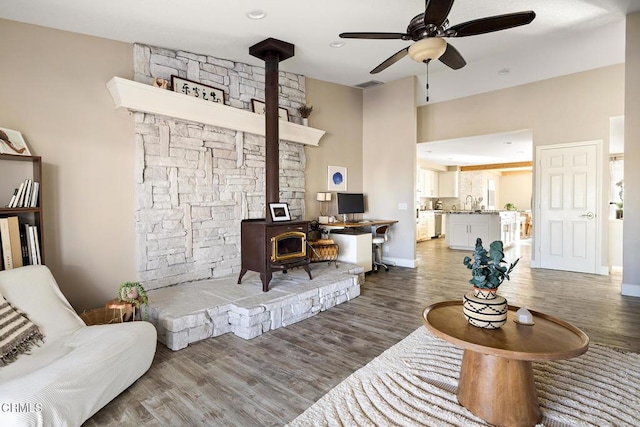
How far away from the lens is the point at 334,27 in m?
3.72

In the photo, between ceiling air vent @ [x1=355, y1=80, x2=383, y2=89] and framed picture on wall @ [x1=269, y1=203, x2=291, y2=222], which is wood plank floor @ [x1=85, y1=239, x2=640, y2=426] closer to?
framed picture on wall @ [x1=269, y1=203, x2=291, y2=222]

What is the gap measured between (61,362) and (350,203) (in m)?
4.65

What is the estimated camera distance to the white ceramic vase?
1.82m

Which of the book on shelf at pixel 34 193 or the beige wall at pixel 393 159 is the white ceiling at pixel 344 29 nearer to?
the beige wall at pixel 393 159

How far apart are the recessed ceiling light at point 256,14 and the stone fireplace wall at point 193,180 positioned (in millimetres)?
1086

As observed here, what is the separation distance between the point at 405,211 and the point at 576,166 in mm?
2837

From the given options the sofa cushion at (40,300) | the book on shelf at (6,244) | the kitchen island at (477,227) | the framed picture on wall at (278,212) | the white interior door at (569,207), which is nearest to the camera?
the sofa cushion at (40,300)

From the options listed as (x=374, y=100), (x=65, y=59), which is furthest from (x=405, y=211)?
(x=65, y=59)

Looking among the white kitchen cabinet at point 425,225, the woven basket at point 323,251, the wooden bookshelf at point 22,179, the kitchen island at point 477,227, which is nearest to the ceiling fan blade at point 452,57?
the woven basket at point 323,251

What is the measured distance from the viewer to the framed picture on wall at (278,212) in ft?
12.6

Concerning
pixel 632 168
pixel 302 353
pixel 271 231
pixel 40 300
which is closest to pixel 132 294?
pixel 40 300

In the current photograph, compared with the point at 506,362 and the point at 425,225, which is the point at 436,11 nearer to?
the point at 506,362

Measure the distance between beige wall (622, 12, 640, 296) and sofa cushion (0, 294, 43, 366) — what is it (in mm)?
5969

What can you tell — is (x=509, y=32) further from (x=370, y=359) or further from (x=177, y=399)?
(x=177, y=399)
